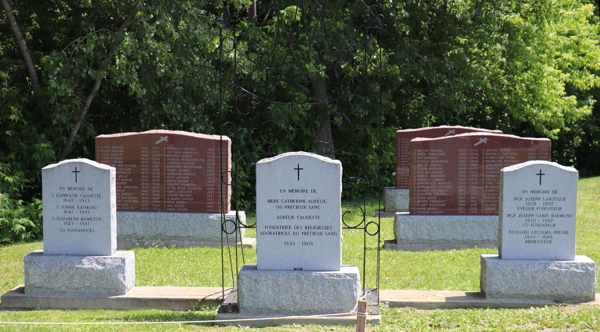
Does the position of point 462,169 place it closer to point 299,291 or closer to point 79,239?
point 299,291

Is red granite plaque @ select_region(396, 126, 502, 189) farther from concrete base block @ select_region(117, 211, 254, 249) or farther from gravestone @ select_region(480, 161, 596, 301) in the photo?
gravestone @ select_region(480, 161, 596, 301)

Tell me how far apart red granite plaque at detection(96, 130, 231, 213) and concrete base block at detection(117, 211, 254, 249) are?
0.20m

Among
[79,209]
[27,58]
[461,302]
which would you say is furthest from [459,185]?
[27,58]

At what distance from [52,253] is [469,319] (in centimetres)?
487

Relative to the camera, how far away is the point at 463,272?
952 centimetres

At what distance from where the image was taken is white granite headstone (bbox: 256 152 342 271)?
7082mm

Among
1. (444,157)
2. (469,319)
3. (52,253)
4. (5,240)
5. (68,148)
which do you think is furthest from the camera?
(68,148)

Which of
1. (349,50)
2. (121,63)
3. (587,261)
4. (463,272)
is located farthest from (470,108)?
(587,261)

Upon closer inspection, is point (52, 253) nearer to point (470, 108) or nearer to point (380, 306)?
point (380, 306)

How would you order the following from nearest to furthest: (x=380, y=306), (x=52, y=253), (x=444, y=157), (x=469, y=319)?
(x=469, y=319) < (x=380, y=306) < (x=52, y=253) < (x=444, y=157)

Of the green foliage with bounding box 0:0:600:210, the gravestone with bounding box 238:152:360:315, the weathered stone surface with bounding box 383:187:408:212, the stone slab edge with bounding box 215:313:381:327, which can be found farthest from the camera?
the weathered stone surface with bounding box 383:187:408:212

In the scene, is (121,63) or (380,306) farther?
(121,63)

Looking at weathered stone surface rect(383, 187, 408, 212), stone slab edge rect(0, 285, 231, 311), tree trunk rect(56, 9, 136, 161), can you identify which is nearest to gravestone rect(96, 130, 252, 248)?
tree trunk rect(56, 9, 136, 161)

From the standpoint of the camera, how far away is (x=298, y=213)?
7109mm
